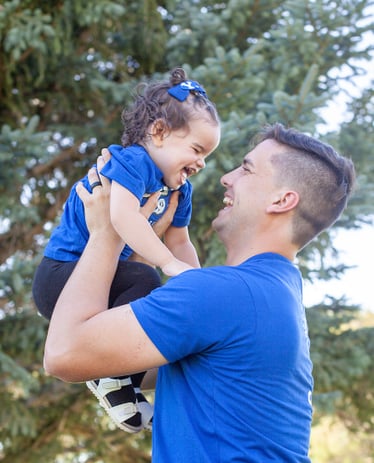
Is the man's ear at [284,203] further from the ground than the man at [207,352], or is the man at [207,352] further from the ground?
the man's ear at [284,203]

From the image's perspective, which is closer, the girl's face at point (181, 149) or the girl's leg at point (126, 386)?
the girl's leg at point (126, 386)

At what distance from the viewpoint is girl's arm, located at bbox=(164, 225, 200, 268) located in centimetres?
265

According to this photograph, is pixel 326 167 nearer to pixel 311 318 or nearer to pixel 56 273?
pixel 56 273

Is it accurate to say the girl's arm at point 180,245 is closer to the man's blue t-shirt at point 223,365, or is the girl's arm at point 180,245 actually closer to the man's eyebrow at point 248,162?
the man's eyebrow at point 248,162

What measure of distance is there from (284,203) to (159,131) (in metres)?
0.51

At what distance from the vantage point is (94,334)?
75.5 inches

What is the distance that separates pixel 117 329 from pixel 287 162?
0.82 meters

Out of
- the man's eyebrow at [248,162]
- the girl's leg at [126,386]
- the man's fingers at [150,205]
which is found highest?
the man's eyebrow at [248,162]

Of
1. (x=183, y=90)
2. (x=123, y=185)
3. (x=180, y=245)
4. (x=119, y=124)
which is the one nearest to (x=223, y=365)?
(x=123, y=185)

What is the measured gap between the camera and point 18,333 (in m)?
6.07

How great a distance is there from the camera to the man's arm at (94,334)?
1896 mm

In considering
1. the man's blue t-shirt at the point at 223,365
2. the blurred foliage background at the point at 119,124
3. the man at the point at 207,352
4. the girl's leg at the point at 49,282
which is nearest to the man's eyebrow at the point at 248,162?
the man at the point at 207,352

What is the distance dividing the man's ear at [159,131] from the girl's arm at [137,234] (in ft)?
1.09

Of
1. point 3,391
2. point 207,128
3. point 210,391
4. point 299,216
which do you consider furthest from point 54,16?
point 210,391
